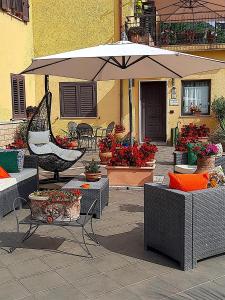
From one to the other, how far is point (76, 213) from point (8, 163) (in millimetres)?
2481

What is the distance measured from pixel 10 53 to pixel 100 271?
9619mm

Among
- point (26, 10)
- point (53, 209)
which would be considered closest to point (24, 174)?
point (53, 209)

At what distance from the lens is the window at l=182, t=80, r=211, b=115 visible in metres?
13.9

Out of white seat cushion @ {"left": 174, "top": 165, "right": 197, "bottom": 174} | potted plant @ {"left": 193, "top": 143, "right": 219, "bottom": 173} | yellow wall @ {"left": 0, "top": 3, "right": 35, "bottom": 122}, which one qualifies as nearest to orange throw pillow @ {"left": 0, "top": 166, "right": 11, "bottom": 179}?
potted plant @ {"left": 193, "top": 143, "right": 219, "bottom": 173}

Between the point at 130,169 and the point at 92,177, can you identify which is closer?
the point at 92,177

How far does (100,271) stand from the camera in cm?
369

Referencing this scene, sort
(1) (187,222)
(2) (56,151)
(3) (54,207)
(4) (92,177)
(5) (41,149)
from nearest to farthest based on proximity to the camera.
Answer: (1) (187,222)
(3) (54,207)
(4) (92,177)
(5) (41,149)
(2) (56,151)

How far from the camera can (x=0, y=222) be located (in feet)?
17.1

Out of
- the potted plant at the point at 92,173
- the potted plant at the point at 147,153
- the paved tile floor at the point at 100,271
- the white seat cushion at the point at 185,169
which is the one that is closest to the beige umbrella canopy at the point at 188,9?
the potted plant at the point at 147,153

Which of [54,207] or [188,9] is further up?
[188,9]

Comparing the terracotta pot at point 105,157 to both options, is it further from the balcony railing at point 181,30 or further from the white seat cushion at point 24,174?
the balcony railing at point 181,30

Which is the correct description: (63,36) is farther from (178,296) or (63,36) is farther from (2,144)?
(178,296)

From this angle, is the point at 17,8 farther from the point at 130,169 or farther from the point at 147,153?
the point at 130,169

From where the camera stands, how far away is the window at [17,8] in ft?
37.1
